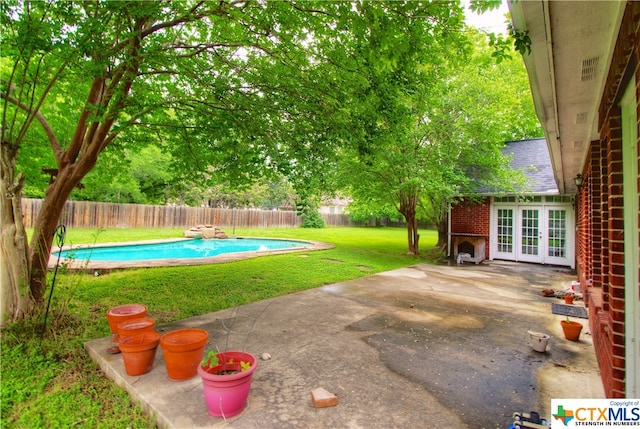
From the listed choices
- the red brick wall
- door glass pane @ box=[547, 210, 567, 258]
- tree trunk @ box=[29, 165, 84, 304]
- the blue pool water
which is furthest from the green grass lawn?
door glass pane @ box=[547, 210, 567, 258]

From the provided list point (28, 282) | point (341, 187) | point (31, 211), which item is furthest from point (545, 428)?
point (31, 211)

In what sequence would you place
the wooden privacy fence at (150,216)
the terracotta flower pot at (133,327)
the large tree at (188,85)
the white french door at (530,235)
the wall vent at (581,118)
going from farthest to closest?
the wooden privacy fence at (150,216)
the white french door at (530,235)
the wall vent at (581,118)
the large tree at (188,85)
the terracotta flower pot at (133,327)

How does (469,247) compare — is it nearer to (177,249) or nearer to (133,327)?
(133,327)

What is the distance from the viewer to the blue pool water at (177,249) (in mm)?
11133

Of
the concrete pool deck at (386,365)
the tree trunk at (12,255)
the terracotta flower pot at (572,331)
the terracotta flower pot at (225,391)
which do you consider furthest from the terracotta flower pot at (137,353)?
the terracotta flower pot at (572,331)

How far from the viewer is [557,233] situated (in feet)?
34.6

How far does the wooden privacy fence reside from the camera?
1620 centimetres

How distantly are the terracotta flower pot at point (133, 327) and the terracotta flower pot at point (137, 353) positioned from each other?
0.10m

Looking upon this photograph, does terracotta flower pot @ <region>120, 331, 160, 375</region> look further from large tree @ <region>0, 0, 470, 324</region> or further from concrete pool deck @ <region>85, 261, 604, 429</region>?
large tree @ <region>0, 0, 470, 324</region>

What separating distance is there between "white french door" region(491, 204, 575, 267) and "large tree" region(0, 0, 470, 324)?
9.18 metres

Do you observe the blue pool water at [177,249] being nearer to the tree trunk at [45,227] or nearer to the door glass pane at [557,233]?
the tree trunk at [45,227]

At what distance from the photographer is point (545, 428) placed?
2.00 meters

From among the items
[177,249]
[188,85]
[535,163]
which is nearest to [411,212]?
[535,163]

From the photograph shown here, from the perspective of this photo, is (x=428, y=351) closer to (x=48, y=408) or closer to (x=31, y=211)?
(x=48, y=408)
